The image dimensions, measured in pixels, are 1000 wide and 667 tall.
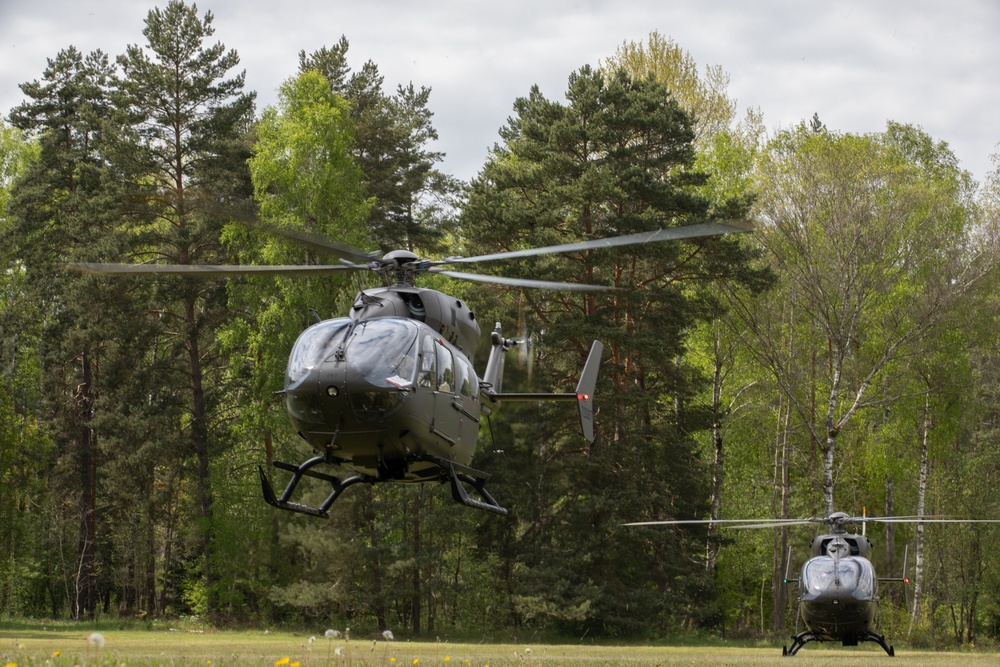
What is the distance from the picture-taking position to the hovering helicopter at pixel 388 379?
11.9 meters

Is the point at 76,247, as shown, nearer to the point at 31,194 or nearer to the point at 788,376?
the point at 31,194

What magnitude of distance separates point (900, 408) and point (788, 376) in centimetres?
503

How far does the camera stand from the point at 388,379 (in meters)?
11.9

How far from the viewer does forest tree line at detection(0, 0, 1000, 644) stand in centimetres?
3064

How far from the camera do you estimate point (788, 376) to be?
33531 mm

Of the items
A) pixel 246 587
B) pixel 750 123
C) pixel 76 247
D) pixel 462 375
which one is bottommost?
pixel 246 587

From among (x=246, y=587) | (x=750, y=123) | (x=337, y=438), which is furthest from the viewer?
(x=750, y=123)

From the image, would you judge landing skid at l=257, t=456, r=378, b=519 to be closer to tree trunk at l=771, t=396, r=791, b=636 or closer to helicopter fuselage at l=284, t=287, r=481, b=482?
helicopter fuselage at l=284, t=287, r=481, b=482

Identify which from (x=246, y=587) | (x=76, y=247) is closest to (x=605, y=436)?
(x=246, y=587)

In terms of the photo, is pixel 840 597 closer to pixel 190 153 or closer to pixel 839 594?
pixel 839 594

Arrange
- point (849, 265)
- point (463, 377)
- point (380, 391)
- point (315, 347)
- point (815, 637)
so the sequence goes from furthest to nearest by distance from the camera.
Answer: point (849, 265) < point (815, 637) < point (463, 377) < point (315, 347) < point (380, 391)

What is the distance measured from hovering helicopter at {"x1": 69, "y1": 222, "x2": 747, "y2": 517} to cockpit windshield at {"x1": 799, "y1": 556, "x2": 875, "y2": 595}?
971cm

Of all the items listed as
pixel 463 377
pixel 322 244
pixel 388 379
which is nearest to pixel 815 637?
pixel 463 377

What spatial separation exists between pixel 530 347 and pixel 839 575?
10.1 m
